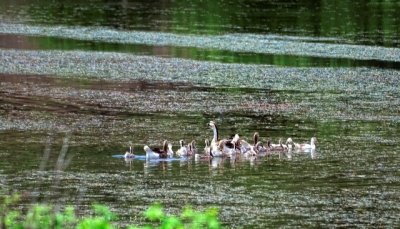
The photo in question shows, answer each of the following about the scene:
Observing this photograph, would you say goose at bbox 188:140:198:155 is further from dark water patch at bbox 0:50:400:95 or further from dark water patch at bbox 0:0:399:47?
dark water patch at bbox 0:0:399:47

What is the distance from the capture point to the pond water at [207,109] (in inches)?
596

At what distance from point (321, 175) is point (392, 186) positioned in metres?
1.19

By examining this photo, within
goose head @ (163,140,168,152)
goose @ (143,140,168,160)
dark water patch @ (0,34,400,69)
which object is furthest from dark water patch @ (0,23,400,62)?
goose @ (143,140,168,160)

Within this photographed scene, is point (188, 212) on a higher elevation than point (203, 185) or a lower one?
higher

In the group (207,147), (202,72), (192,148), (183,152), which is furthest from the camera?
(202,72)

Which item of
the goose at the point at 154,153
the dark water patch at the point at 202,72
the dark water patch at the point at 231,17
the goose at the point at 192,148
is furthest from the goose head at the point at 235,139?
the dark water patch at the point at 231,17

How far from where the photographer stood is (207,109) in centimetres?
2280

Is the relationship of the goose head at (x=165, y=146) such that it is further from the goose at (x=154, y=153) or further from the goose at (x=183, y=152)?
the goose at (x=183, y=152)

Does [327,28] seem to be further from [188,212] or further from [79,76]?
[188,212]

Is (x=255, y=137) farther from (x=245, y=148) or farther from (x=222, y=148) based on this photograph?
(x=222, y=148)

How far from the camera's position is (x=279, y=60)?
3183 centimetres

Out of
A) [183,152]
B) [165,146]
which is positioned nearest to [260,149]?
[183,152]

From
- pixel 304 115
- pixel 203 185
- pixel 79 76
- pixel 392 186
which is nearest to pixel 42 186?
pixel 203 185

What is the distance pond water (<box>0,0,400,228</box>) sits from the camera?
49.6 ft
